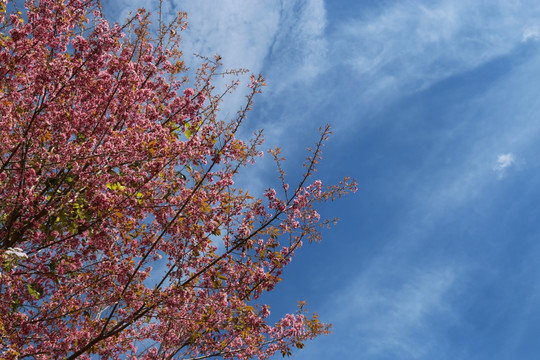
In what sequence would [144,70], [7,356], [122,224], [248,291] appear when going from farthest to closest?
[144,70] → [248,291] → [122,224] → [7,356]

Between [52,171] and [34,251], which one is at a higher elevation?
[52,171]

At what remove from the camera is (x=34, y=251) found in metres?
8.27

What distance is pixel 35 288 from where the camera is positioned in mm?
8641

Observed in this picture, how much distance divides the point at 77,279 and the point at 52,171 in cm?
216

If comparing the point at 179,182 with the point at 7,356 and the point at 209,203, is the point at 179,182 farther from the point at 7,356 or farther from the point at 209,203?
the point at 7,356

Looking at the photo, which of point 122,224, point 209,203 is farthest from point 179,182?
point 122,224

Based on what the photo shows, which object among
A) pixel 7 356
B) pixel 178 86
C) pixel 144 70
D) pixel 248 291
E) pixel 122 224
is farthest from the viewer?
pixel 178 86

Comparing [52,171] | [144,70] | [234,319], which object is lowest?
[234,319]

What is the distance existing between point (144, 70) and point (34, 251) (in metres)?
4.05

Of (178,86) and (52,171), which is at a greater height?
(178,86)

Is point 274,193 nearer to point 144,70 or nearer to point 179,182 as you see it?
point 179,182

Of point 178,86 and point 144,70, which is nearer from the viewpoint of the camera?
point 144,70

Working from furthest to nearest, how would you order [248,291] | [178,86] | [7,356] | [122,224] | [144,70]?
[178,86] < [144,70] < [248,291] < [122,224] < [7,356]

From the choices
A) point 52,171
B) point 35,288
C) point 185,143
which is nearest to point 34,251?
point 35,288
